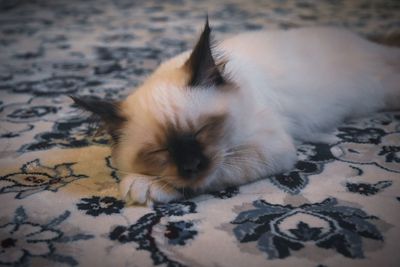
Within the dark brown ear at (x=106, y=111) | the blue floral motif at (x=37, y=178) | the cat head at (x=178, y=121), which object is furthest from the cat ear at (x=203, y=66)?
the blue floral motif at (x=37, y=178)

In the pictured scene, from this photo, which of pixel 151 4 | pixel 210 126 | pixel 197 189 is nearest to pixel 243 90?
pixel 210 126

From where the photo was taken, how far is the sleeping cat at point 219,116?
3.14 feet

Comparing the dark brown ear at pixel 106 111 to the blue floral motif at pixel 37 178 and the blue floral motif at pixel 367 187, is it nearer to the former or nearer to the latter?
the blue floral motif at pixel 37 178

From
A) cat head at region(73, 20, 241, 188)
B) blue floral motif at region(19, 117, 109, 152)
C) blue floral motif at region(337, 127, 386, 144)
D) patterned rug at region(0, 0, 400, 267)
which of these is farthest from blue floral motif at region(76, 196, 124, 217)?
blue floral motif at region(337, 127, 386, 144)

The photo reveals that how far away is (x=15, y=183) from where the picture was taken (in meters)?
1.09

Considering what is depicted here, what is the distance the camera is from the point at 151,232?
852 mm

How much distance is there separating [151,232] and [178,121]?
28 centimetres

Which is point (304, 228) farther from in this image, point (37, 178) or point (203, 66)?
point (37, 178)

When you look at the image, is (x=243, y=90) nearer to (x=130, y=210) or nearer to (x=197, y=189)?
(x=197, y=189)

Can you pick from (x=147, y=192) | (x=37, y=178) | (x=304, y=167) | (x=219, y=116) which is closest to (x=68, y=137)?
(x=37, y=178)

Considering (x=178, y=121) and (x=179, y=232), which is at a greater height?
(x=178, y=121)

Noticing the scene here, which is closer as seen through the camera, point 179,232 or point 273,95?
point 179,232

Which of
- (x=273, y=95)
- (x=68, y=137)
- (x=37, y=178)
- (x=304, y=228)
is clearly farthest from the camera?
(x=68, y=137)

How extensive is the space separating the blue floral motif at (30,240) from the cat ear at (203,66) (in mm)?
483
